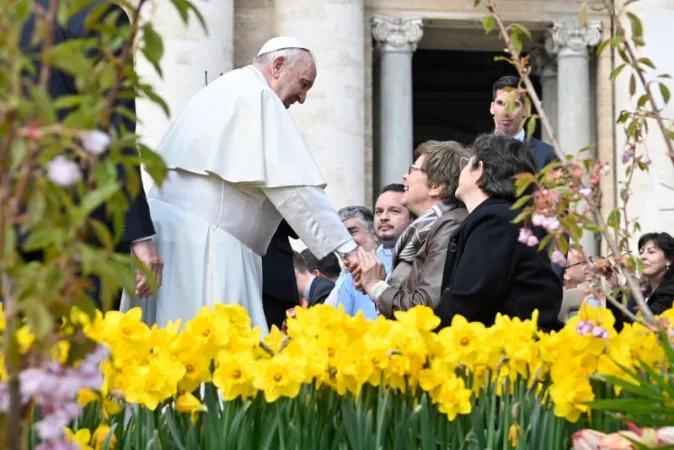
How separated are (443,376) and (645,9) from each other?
12.8 meters

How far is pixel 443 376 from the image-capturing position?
3197 millimetres

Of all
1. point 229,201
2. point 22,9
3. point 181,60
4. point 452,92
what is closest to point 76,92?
point 229,201

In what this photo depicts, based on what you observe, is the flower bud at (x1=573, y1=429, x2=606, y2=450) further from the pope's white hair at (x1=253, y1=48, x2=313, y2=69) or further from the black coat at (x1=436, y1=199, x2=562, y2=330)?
the pope's white hair at (x1=253, y1=48, x2=313, y2=69)

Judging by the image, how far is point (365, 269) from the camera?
518 centimetres

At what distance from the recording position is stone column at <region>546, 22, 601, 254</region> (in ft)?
54.0

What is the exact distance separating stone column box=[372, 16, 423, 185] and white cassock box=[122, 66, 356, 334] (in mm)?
10984

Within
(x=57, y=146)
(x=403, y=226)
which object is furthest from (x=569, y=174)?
(x=403, y=226)

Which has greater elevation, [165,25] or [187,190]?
[165,25]

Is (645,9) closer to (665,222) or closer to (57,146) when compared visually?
(665,222)

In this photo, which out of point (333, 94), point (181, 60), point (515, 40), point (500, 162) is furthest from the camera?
point (333, 94)

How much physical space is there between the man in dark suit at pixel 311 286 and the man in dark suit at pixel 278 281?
187cm

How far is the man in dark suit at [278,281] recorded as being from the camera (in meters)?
5.73

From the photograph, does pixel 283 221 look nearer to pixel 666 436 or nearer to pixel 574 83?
pixel 666 436

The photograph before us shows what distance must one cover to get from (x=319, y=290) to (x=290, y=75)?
2543mm
